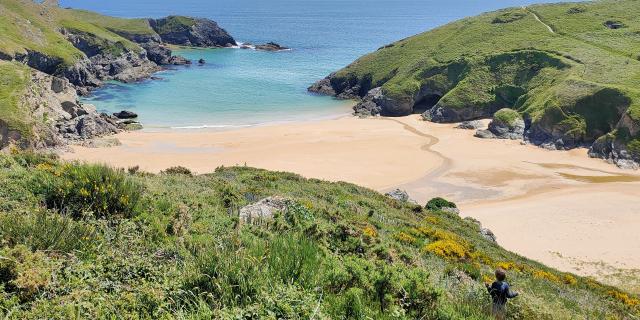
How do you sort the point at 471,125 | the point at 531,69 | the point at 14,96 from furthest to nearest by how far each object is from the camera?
1. the point at 531,69
2. the point at 471,125
3. the point at 14,96

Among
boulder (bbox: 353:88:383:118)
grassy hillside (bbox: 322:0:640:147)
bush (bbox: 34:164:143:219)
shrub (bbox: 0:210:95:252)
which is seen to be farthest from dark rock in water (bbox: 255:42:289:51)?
shrub (bbox: 0:210:95:252)

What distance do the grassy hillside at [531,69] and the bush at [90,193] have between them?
4654 centimetres

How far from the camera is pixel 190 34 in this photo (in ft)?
431

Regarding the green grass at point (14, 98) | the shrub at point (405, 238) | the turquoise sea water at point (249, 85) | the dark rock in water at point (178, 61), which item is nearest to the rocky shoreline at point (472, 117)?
the turquoise sea water at point (249, 85)

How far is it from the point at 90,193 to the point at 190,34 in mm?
131123

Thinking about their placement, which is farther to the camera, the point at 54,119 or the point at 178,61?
the point at 178,61

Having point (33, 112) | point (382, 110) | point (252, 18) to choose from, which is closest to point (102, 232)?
point (33, 112)

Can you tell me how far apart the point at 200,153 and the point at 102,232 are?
36281mm

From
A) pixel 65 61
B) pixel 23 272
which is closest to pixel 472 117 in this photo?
pixel 23 272

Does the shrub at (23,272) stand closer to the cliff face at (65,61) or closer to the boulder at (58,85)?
the cliff face at (65,61)

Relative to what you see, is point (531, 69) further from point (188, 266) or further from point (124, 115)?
point (188, 266)

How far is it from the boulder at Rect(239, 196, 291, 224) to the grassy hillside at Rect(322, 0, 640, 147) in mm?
A: 42104

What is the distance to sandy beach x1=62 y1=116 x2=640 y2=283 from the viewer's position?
82.6 feet

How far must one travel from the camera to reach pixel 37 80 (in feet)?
160
